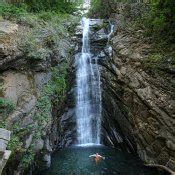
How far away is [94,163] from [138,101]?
3.73 meters

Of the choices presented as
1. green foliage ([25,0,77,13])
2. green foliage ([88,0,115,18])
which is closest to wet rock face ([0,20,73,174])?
green foliage ([25,0,77,13])

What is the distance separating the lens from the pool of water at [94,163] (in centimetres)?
1416

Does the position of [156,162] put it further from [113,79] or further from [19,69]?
[19,69]

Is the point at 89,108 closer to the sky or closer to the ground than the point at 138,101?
closer to the sky

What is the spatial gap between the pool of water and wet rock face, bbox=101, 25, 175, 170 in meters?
0.67

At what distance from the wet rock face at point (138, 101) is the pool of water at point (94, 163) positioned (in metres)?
0.67

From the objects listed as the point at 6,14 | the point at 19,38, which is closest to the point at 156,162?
the point at 19,38

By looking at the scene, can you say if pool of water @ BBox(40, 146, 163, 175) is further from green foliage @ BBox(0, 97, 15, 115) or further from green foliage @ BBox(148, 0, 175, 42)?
green foliage @ BBox(148, 0, 175, 42)

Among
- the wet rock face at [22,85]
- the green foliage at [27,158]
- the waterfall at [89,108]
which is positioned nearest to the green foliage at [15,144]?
the wet rock face at [22,85]

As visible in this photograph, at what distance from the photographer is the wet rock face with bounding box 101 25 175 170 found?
13258 mm

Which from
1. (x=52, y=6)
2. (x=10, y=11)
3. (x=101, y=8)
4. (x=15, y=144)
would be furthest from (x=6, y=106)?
(x=101, y=8)

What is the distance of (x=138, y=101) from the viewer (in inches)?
579

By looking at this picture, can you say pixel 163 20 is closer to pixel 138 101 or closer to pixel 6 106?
pixel 138 101

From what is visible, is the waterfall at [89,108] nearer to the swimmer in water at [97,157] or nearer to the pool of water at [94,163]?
the pool of water at [94,163]
